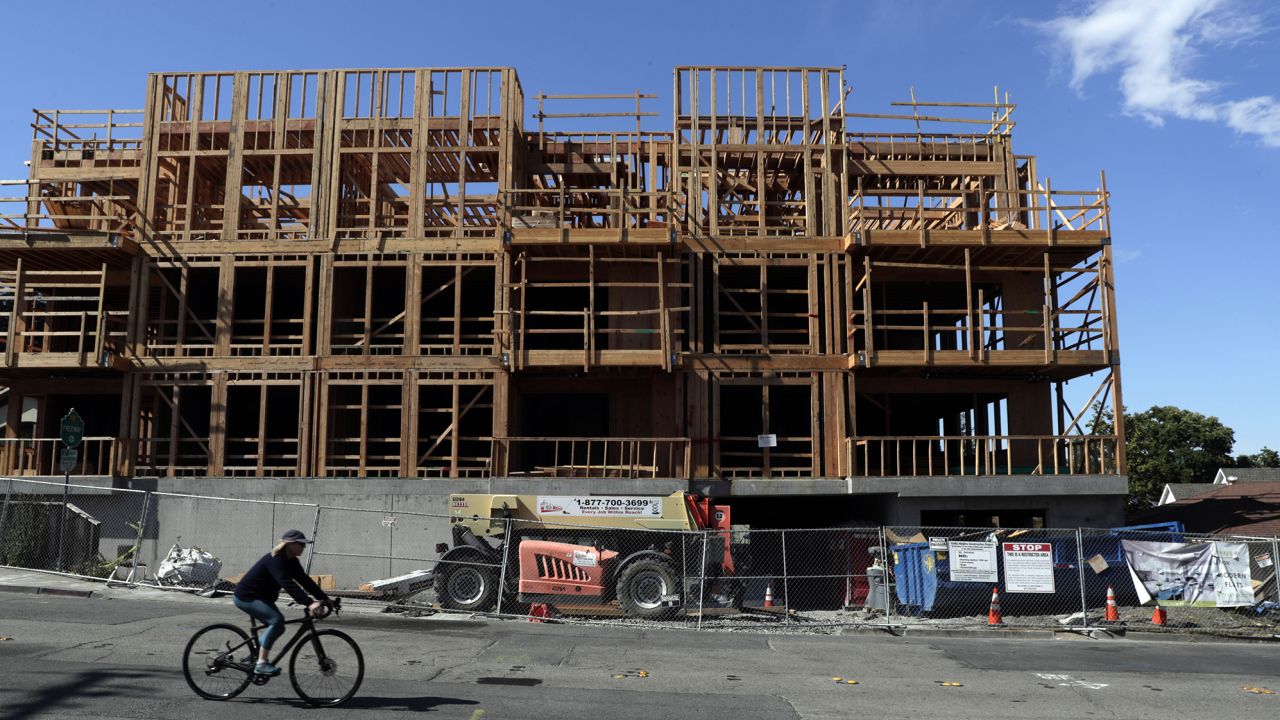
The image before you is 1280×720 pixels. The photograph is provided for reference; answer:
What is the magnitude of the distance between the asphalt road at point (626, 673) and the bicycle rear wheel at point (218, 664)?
19cm

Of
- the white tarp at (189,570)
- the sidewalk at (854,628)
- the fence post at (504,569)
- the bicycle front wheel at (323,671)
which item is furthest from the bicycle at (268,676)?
the white tarp at (189,570)

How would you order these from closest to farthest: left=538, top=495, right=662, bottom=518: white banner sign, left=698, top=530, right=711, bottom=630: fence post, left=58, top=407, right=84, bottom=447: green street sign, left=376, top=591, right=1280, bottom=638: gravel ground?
left=698, top=530, right=711, bottom=630: fence post
left=376, top=591, right=1280, bottom=638: gravel ground
left=538, top=495, right=662, bottom=518: white banner sign
left=58, top=407, right=84, bottom=447: green street sign

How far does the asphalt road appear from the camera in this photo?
9469 mm

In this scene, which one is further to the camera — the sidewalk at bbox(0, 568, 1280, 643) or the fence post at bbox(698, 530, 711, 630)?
the sidewalk at bbox(0, 568, 1280, 643)

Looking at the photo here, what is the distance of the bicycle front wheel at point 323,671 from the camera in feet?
29.8

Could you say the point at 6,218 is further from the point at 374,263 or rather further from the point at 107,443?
the point at 374,263

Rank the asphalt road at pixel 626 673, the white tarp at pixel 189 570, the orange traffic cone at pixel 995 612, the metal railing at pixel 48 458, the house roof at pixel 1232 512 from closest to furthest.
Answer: the asphalt road at pixel 626 673
the orange traffic cone at pixel 995 612
the white tarp at pixel 189 570
the house roof at pixel 1232 512
the metal railing at pixel 48 458

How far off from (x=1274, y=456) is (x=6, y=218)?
7643cm

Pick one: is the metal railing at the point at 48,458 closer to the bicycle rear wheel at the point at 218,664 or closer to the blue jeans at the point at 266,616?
the bicycle rear wheel at the point at 218,664

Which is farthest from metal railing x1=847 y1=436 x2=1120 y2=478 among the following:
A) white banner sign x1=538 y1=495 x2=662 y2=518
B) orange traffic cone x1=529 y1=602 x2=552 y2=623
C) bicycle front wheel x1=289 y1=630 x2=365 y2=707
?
bicycle front wheel x1=289 y1=630 x2=365 y2=707

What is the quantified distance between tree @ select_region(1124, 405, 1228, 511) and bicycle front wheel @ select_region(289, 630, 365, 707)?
202 ft

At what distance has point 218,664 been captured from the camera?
29.8ft

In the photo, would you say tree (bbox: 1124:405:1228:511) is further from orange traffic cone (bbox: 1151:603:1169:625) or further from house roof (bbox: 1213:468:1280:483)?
orange traffic cone (bbox: 1151:603:1169:625)

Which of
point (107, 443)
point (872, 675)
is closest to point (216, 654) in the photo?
point (872, 675)
